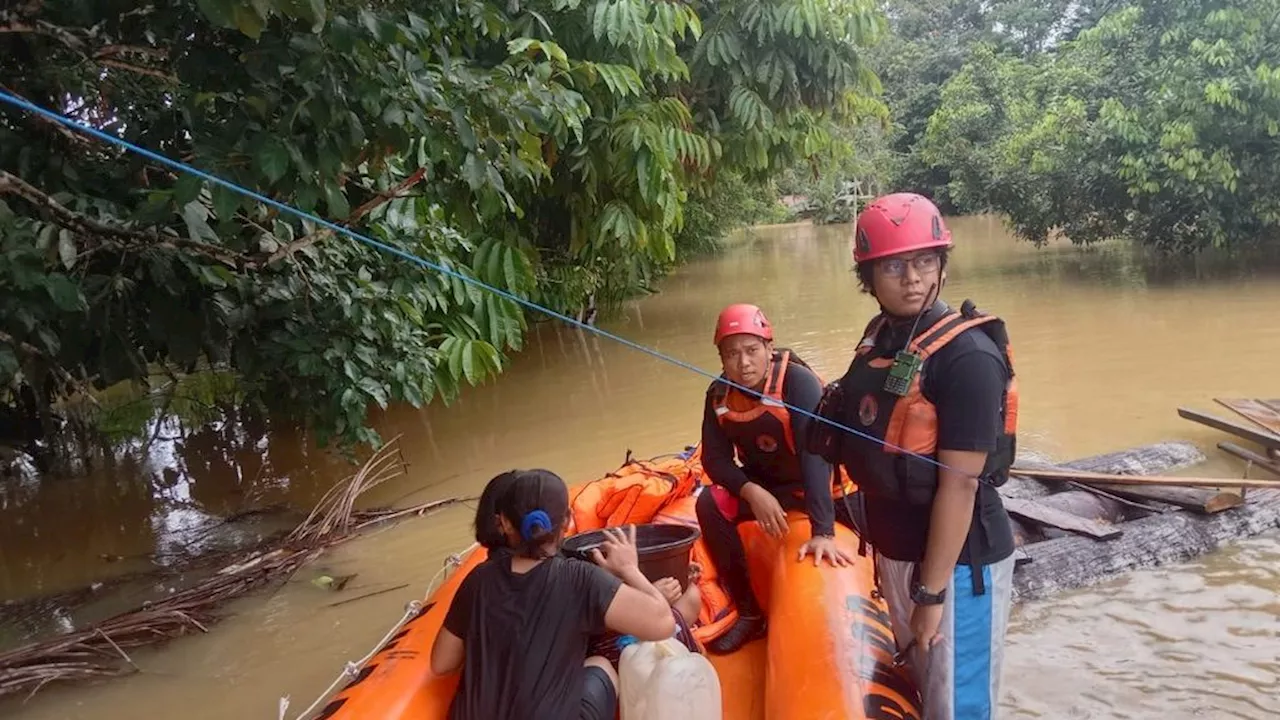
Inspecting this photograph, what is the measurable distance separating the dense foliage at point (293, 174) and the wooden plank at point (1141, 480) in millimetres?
3156

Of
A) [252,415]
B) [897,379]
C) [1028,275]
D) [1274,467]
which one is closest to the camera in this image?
[897,379]

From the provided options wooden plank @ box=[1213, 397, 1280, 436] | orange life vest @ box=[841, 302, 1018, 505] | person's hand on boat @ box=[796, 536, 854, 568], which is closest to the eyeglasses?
orange life vest @ box=[841, 302, 1018, 505]

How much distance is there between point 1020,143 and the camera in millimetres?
14039

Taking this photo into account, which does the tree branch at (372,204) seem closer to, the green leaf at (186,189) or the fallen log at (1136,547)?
A: the green leaf at (186,189)

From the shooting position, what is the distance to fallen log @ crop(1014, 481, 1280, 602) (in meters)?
4.27

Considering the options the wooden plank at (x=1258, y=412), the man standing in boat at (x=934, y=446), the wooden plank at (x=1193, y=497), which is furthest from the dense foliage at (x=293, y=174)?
the wooden plank at (x=1258, y=412)

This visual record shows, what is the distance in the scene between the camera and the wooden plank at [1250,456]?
5.46 m

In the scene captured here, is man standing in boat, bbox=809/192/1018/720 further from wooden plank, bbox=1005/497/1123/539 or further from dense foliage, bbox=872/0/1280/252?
dense foliage, bbox=872/0/1280/252

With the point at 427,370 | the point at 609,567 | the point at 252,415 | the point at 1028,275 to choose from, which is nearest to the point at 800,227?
the point at 1028,275

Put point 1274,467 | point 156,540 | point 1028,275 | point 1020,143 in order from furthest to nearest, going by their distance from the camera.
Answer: point 1028,275, point 1020,143, point 156,540, point 1274,467

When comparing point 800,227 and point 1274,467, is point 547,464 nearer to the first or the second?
point 1274,467

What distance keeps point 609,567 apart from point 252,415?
22.3ft

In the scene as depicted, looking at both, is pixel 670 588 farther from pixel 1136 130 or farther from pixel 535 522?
pixel 1136 130

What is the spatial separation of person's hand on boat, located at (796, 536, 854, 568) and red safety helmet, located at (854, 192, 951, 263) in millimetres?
1309
